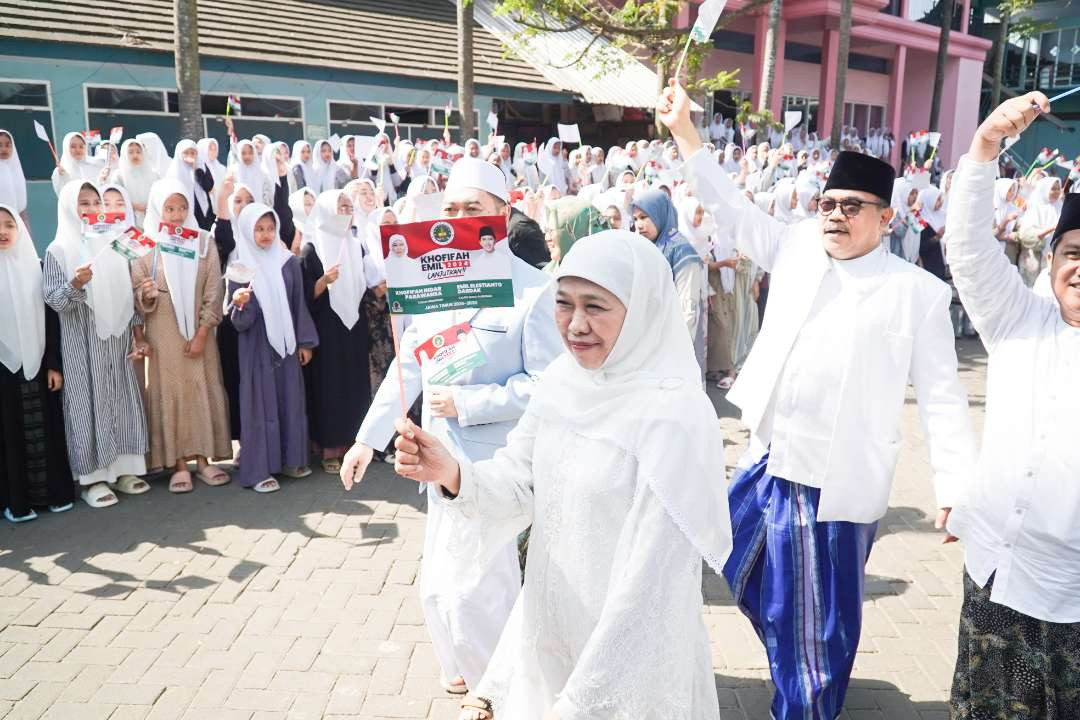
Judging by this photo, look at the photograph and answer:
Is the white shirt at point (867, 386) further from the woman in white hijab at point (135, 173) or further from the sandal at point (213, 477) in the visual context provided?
the woman in white hijab at point (135, 173)

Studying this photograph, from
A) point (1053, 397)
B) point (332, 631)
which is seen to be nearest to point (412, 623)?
point (332, 631)

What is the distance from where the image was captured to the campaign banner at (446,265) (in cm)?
231

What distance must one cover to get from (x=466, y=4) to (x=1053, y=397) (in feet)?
42.8

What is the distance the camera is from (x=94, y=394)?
18.4ft

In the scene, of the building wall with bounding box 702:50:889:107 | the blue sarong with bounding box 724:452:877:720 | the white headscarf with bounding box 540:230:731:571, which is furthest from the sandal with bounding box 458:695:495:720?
the building wall with bounding box 702:50:889:107

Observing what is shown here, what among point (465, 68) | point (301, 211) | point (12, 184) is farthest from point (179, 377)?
point (465, 68)

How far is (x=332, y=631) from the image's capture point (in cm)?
405

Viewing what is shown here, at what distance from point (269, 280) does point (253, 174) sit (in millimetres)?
7540

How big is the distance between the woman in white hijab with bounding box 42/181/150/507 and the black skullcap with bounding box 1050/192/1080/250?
5265 millimetres

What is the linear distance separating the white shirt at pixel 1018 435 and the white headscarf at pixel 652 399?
1.00 metres

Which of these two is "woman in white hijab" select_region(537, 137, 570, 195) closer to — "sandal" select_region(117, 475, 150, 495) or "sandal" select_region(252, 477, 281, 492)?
"sandal" select_region(252, 477, 281, 492)

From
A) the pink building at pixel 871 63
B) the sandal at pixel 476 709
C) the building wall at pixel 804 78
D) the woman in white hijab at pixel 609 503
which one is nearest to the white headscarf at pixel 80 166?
the sandal at pixel 476 709

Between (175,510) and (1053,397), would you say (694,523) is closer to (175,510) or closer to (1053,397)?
(1053,397)

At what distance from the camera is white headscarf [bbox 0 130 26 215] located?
10438mm
